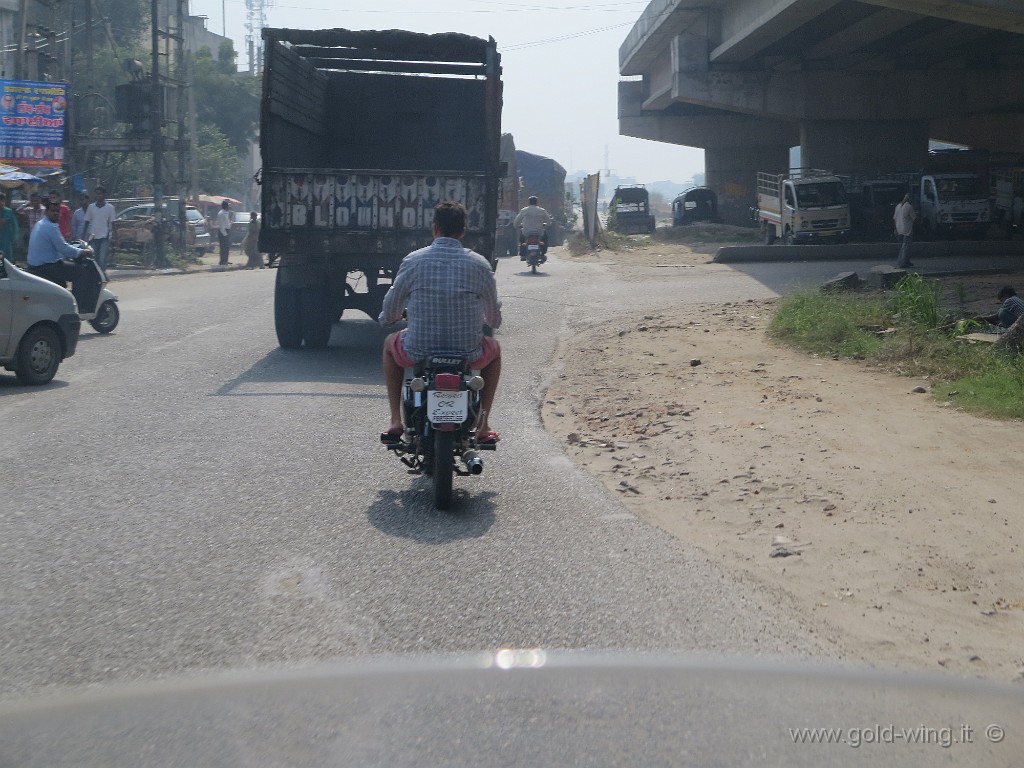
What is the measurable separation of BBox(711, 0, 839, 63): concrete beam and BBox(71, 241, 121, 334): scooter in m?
17.4

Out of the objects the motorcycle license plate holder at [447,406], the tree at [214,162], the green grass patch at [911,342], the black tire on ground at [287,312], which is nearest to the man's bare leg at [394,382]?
the motorcycle license plate holder at [447,406]

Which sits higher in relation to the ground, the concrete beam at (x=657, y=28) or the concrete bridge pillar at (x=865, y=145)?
the concrete beam at (x=657, y=28)

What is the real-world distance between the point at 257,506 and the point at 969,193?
107 ft

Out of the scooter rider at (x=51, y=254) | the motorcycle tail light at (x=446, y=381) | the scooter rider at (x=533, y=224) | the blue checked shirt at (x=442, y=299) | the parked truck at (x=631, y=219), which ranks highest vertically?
the parked truck at (x=631, y=219)

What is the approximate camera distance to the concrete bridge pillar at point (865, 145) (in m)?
39.4

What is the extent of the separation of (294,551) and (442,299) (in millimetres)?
1771

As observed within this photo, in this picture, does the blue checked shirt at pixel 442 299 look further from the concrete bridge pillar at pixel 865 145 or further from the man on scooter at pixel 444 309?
the concrete bridge pillar at pixel 865 145

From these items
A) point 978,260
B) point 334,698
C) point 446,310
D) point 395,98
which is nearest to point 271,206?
point 395,98

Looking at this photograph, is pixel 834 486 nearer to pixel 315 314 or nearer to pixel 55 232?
pixel 315 314

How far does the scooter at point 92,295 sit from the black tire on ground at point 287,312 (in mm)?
3002

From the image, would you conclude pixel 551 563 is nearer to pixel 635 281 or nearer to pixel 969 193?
pixel 635 281

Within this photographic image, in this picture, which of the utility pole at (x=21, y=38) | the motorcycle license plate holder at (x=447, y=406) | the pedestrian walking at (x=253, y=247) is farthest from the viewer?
the pedestrian walking at (x=253, y=247)

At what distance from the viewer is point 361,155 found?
1540cm

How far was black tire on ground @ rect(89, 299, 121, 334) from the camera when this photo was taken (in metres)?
14.8
